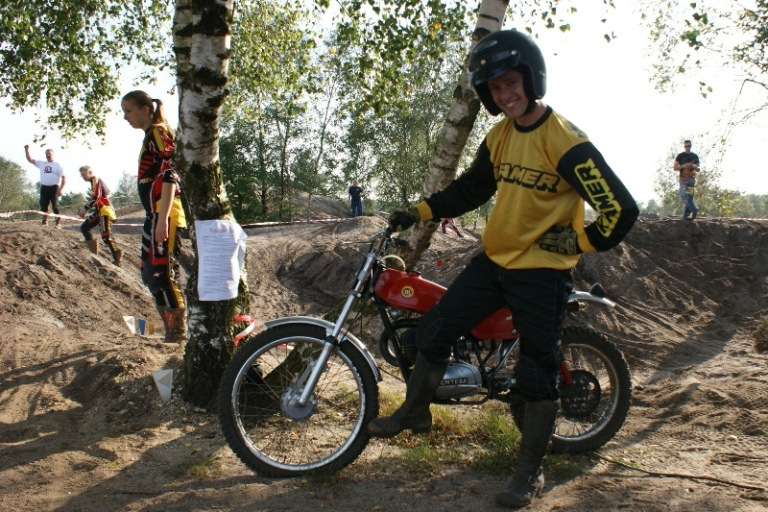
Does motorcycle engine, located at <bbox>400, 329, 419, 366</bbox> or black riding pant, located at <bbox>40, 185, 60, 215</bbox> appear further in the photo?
black riding pant, located at <bbox>40, 185, 60, 215</bbox>

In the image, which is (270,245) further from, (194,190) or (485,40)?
(485,40)

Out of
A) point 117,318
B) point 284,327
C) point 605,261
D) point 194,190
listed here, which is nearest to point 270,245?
point 117,318

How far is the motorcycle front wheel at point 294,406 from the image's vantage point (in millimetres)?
3670

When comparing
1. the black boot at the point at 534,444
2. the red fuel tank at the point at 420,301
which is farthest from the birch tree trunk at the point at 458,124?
the black boot at the point at 534,444

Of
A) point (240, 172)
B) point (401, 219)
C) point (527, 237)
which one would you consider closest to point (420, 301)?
point (401, 219)

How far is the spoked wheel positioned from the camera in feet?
13.5

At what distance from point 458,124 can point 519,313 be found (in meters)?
2.02

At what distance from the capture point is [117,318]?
9938 mm

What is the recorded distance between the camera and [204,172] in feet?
15.0

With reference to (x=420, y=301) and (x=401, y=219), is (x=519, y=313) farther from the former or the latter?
(x=401, y=219)

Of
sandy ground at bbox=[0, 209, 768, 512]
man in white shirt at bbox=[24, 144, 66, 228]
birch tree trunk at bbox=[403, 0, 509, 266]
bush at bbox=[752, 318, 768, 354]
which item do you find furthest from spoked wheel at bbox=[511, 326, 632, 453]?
man in white shirt at bbox=[24, 144, 66, 228]

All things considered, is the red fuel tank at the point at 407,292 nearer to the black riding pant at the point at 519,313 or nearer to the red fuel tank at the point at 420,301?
the red fuel tank at the point at 420,301

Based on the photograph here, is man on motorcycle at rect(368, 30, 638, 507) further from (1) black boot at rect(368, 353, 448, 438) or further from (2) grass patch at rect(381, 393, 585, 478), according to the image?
(2) grass patch at rect(381, 393, 585, 478)

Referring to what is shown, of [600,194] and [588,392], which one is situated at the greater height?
[600,194]
